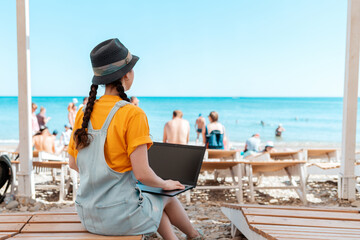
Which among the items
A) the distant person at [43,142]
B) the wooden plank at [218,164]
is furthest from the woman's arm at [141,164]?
the distant person at [43,142]

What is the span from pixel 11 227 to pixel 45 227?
7.1 inches

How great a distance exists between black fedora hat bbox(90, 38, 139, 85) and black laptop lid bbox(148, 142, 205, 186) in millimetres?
686

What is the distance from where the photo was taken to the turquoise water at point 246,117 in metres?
26.6

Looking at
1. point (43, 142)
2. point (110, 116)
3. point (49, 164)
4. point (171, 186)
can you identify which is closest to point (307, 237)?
point (171, 186)

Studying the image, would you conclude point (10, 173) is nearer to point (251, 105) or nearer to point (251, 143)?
point (251, 143)

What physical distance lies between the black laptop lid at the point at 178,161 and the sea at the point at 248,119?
60.3 feet

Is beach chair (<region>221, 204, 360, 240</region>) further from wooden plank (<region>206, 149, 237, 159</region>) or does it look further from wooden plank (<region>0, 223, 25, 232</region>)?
wooden plank (<region>206, 149, 237, 159</region>)

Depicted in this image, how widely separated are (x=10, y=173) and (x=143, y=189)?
297 centimetres

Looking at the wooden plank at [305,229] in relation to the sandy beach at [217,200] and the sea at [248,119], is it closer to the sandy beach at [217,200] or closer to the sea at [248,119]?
the sandy beach at [217,200]

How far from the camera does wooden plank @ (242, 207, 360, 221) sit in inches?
92.4

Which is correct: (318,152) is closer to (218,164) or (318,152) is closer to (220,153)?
(220,153)

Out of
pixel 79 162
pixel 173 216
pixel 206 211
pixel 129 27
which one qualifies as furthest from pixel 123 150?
pixel 129 27

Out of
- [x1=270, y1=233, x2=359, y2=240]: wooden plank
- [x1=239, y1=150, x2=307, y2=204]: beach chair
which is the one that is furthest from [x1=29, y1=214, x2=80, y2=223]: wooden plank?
[x1=239, y1=150, x2=307, y2=204]: beach chair

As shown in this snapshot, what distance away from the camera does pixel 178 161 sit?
237 centimetres
